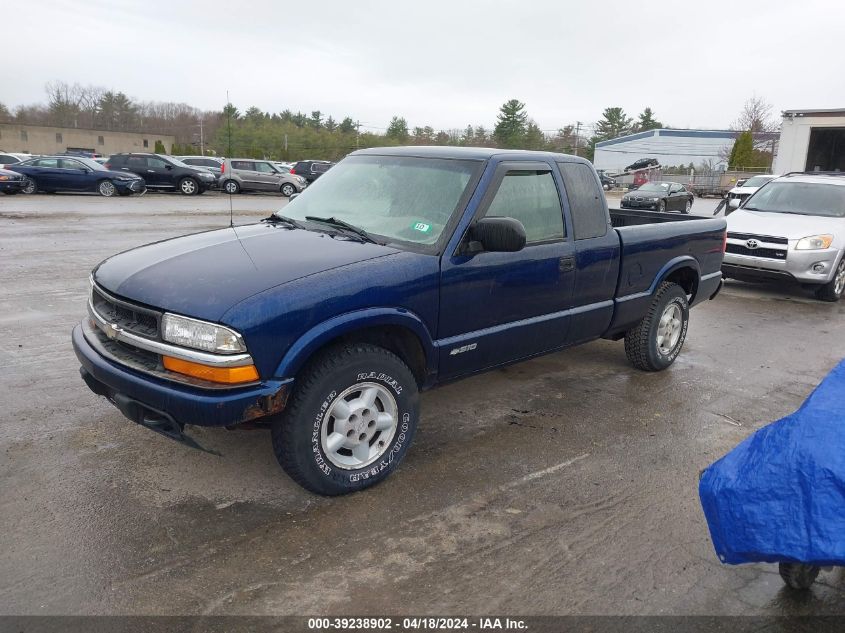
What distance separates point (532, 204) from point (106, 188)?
2309 cm

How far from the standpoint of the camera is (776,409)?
5156mm

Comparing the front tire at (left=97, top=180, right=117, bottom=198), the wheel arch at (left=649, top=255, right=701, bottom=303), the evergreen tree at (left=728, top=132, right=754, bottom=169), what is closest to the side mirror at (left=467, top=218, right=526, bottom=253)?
the wheel arch at (left=649, top=255, right=701, bottom=303)

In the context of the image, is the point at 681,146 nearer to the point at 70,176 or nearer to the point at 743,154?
the point at 743,154

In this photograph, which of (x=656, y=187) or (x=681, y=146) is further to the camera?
(x=681, y=146)

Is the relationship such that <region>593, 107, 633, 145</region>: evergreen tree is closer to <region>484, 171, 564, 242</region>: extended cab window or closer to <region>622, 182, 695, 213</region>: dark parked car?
<region>622, 182, 695, 213</region>: dark parked car

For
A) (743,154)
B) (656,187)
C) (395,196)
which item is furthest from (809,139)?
(395,196)

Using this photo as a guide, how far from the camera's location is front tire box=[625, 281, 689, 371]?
18.7 ft

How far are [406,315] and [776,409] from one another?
335cm

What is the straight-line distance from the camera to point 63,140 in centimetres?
8394

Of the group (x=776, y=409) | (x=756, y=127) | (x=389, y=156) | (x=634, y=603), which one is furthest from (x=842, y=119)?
(x=756, y=127)

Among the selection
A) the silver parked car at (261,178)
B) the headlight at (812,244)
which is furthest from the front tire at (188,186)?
the headlight at (812,244)

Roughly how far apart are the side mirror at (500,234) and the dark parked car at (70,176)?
23337 mm

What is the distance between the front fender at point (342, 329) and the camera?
10.4 feet

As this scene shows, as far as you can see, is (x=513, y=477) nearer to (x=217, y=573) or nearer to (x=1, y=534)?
(x=217, y=573)
